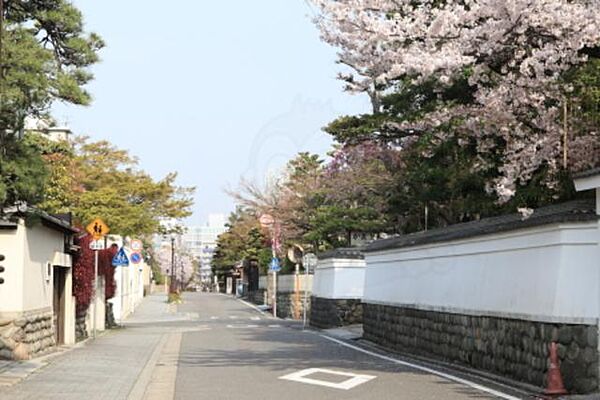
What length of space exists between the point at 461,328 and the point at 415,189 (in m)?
12.2

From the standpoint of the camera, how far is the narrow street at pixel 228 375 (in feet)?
41.4

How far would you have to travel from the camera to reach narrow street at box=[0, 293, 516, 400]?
41.4ft

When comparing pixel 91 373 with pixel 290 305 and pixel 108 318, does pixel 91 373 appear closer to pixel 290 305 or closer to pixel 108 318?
pixel 108 318

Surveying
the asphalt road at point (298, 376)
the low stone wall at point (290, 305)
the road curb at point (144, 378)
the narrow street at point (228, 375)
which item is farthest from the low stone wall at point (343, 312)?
the low stone wall at point (290, 305)

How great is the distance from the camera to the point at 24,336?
55.9 ft

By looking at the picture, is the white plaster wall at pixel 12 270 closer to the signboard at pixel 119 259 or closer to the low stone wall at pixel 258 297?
the signboard at pixel 119 259

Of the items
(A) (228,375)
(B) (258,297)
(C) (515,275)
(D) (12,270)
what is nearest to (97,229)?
(D) (12,270)

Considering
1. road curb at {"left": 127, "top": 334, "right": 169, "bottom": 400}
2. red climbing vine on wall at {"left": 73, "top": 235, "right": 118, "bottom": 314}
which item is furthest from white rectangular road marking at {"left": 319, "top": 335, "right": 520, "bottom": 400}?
red climbing vine on wall at {"left": 73, "top": 235, "right": 118, "bottom": 314}

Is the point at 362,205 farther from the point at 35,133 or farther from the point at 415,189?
the point at 35,133

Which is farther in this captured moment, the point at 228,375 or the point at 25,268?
the point at 25,268

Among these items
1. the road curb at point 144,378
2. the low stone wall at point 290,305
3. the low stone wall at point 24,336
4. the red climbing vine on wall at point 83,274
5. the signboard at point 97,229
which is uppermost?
the signboard at point 97,229

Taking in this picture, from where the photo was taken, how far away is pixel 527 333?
43.4 feet

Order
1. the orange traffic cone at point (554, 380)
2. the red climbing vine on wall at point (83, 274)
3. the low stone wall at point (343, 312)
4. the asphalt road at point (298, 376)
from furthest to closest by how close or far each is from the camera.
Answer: the low stone wall at point (343, 312)
the red climbing vine on wall at point (83, 274)
the asphalt road at point (298, 376)
the orange traffic cone at point (554, 380)

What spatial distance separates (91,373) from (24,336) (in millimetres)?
2170
